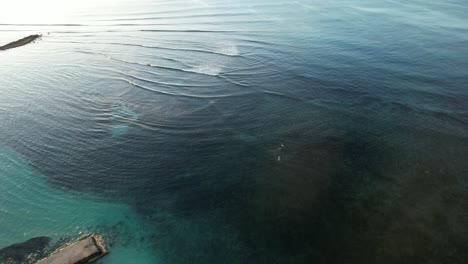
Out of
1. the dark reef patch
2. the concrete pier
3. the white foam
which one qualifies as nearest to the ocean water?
the white foam

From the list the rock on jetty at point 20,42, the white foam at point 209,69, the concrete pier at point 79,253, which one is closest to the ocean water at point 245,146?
the white foam at point 209,69

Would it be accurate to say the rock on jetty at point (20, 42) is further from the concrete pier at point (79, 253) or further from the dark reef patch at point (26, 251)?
the concrete pier at point (79, 253)

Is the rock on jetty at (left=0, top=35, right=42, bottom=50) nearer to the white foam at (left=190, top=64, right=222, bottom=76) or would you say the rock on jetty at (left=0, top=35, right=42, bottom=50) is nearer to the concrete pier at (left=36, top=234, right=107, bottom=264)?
the white foam at (left=190, top=64, right=222, bottom=76)

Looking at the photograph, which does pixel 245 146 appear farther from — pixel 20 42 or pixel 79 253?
pixel 20 42

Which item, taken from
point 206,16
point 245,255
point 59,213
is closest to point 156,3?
point 206,16

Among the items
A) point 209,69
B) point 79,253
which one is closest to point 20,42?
point 209,69
